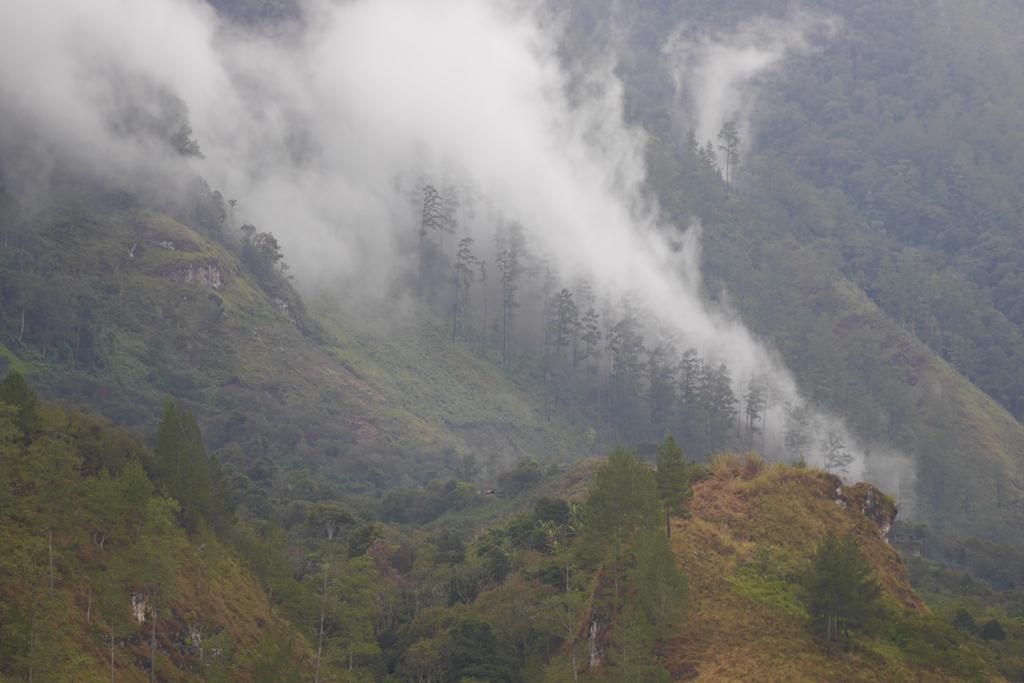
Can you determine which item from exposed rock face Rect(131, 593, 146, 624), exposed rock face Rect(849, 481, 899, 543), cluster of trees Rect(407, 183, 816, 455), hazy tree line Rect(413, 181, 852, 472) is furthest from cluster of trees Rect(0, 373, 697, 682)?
cluster of trees Rect(407, 183, 816, 455)

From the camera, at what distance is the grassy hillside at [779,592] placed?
4784 centimetres

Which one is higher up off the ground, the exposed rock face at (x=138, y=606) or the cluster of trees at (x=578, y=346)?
the cluster of trees at (x=578, y=346)

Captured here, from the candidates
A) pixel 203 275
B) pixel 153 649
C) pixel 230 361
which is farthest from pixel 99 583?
pixel 203 275

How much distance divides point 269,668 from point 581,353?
140 metres

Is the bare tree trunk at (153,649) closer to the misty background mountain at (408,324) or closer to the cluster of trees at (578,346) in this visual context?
the misty background mountain at (408,324)

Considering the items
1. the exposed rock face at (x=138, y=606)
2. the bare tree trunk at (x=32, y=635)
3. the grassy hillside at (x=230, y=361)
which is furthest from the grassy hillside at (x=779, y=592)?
the grassy hillside at (x=230, y=361)

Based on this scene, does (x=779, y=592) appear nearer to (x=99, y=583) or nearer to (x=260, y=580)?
(x=99, y=583)

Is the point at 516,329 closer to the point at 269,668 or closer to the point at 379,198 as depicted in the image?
the point at 379,198

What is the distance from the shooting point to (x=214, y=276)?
148125 mm

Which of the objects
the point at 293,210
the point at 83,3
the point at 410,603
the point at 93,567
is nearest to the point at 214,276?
the point at 293,210

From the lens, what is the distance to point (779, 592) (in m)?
53.1

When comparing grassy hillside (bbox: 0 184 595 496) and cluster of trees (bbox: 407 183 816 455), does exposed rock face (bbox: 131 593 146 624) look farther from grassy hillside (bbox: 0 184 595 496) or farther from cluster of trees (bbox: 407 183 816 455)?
cluster of trees (bbox: 407 183 816 455)

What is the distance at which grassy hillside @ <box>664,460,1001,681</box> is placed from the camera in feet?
157

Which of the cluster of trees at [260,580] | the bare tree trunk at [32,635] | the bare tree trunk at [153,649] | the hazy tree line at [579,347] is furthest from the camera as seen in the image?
the hazy tree line at [579,347]
